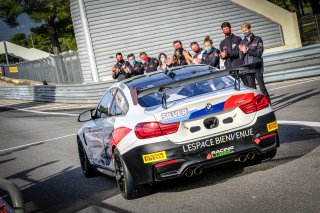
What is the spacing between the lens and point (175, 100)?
6.75m

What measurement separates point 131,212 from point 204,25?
2281 cm

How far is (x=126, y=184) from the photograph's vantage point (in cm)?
663

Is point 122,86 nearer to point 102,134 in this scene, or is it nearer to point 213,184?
point 102,134

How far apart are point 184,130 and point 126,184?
910mm

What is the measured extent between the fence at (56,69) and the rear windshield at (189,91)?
2404 centimetres

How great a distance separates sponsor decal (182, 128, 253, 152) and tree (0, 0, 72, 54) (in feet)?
176

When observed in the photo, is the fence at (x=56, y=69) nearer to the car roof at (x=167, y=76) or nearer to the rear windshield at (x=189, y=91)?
the car roof at (x=167, y=76)

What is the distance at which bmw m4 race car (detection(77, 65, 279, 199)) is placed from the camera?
636 cm

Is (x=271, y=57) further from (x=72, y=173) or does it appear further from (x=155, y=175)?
(x=155, y=175)

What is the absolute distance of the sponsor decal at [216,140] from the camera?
6.38 meters

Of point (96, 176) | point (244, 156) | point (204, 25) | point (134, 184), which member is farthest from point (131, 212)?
point (204, 25)

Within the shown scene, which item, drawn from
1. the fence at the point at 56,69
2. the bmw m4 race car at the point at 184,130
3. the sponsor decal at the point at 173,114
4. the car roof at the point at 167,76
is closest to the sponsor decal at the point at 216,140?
the bmw m4 race car at the point at 184,130

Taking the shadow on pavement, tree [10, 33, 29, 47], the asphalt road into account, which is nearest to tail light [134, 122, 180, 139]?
the asphalt road

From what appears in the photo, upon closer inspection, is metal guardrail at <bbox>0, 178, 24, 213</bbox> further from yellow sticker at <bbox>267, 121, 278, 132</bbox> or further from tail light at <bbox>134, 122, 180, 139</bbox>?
yellow sticker at <bbox>267, 121, 278, 132</bbox>
